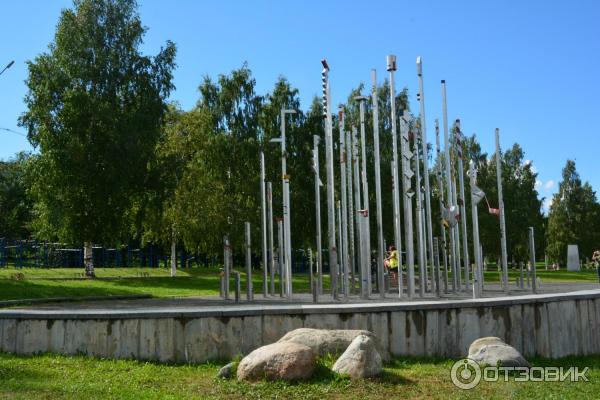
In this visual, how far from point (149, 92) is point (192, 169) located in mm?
5712

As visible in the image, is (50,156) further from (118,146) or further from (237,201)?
(237,201)

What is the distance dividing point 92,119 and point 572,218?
50.0 meters

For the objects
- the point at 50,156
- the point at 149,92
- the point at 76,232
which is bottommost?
the point at 76,232

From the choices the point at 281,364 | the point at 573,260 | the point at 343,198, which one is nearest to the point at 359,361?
the point at 281,364

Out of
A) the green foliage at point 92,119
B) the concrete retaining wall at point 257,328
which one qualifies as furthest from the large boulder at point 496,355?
the green foliage at point 92,119

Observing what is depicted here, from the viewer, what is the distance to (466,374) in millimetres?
7719

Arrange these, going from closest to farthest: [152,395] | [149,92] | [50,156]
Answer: [152,395], [50,156], [149,92]

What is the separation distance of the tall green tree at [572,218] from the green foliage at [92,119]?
45583mm

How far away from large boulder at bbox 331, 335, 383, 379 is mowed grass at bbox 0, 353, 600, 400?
10 cm

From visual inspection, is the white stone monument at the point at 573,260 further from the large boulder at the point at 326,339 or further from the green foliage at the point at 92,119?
the large boulder at the point at 326,339

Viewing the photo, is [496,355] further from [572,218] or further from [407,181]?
[572,218]

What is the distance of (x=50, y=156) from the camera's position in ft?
95.3

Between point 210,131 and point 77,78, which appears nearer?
point 77,78

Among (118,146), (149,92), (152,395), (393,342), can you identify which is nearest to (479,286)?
(393,342)
